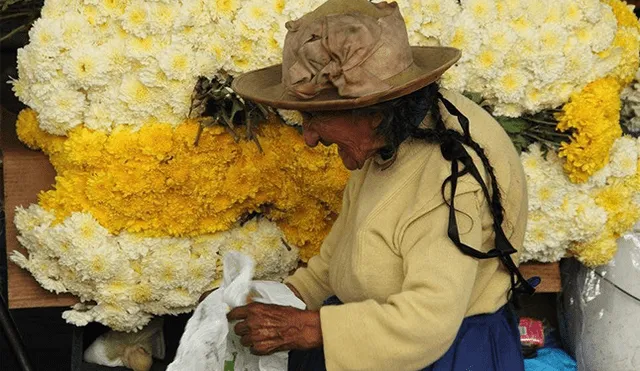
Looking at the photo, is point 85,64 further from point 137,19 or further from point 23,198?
point 23,198

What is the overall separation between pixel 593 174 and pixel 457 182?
46.2 inches

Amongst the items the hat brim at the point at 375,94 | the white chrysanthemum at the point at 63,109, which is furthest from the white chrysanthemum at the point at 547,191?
the white chrysanthemum at the point at 63,109

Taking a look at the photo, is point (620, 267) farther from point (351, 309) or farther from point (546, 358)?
point (351, 309)

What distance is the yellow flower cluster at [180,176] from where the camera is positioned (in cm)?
296

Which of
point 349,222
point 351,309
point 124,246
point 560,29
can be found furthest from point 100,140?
point 560,29

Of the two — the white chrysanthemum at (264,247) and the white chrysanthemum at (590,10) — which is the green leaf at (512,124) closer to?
the white chrysanthemum at (590,10)

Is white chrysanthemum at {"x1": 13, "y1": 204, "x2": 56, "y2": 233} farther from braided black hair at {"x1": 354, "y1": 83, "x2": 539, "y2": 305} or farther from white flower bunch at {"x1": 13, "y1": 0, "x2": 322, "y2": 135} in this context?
braided black hair at {"x1": 354, "y1": 83, "x2": 539, "y2": 305}

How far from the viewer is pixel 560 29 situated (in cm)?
302

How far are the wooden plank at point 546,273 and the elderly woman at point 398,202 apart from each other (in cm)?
96

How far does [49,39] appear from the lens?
2916mm

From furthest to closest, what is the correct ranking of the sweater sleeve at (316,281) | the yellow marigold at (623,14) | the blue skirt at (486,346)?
the yellow marigold at (623,14) → the sweater sleeve at (316,281) → the blue skirt at (486,346)

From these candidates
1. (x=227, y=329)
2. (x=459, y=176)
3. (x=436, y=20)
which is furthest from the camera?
(x=436, y=20)

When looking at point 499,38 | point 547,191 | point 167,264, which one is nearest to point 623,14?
point 499,38

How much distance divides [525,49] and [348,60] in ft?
3.85
